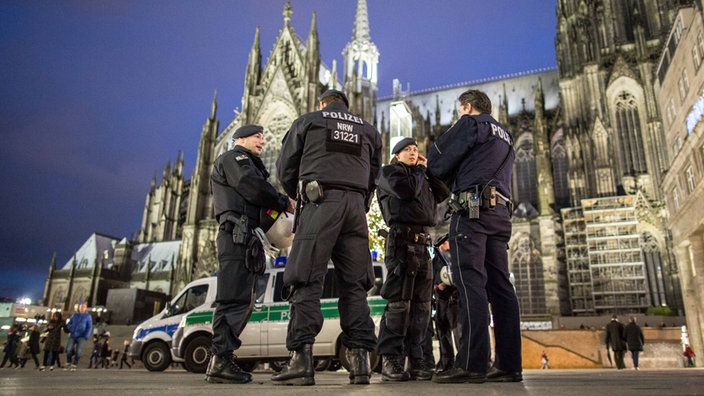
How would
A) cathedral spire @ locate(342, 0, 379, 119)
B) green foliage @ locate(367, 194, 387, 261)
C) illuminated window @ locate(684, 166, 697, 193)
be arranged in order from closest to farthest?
illuminated window @ locate(684, 166, 697, 193), green foliage @ locate(367, 194, 387, 261), cathedral spire @ locate(342, 0, 379, 119)

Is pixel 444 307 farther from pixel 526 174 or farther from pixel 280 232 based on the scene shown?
pixel 526 174

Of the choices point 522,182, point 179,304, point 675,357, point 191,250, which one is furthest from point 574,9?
point 179,304

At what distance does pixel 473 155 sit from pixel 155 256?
136 ft

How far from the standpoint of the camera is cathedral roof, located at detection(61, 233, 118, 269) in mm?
42625

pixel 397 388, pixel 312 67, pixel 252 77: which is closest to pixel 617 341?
pixel 397 388

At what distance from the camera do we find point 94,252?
43469 mm

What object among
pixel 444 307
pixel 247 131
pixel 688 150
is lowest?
pixel 444 307

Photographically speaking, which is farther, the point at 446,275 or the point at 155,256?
the point at 155,256

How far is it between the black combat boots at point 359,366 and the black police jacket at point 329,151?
43.7 inches

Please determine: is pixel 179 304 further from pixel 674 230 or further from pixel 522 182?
pixel 522 182

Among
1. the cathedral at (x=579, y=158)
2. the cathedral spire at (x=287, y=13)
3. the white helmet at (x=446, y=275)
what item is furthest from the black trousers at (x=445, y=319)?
the cathedral spire at (x=287, y=13)

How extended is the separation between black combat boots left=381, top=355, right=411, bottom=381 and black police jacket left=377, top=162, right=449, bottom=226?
112cm

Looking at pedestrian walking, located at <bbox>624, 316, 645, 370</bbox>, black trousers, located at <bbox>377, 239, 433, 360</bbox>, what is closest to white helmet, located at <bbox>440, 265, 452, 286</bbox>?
black trousers, located at <bbox>377, 239, 433, 360</bbox>

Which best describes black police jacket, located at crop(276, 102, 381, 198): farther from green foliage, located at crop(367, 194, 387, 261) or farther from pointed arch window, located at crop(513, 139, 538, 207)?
pointed arch window, located at crop(513, 139, 538, 207)
